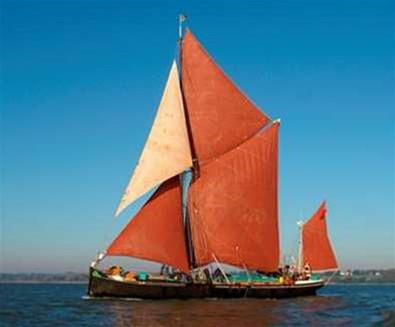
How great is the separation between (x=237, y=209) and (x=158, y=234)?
29.2 ft

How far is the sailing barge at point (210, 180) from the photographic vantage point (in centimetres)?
6600

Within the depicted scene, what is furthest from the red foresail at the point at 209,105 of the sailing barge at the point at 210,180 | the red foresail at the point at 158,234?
the red foresail at the point at 158,234

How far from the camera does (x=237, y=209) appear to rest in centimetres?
6962

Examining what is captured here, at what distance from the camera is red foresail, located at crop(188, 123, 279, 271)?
69.2m

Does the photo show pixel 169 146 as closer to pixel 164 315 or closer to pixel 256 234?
pixel 256 234

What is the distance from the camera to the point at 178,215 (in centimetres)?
6675

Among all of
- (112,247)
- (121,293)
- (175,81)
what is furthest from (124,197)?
(175,81)

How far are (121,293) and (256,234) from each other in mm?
14195

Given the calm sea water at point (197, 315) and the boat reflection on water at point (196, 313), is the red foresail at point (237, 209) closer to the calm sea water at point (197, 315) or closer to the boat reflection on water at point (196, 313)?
the boat reflection on water at point (196, 313)

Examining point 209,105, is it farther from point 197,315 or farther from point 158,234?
point 197,315

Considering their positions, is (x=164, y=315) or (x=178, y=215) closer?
(x=164, y=315)

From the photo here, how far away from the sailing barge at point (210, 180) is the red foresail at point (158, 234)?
4.1 inches

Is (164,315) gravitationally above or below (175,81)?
below

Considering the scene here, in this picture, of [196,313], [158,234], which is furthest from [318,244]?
[196,313]
